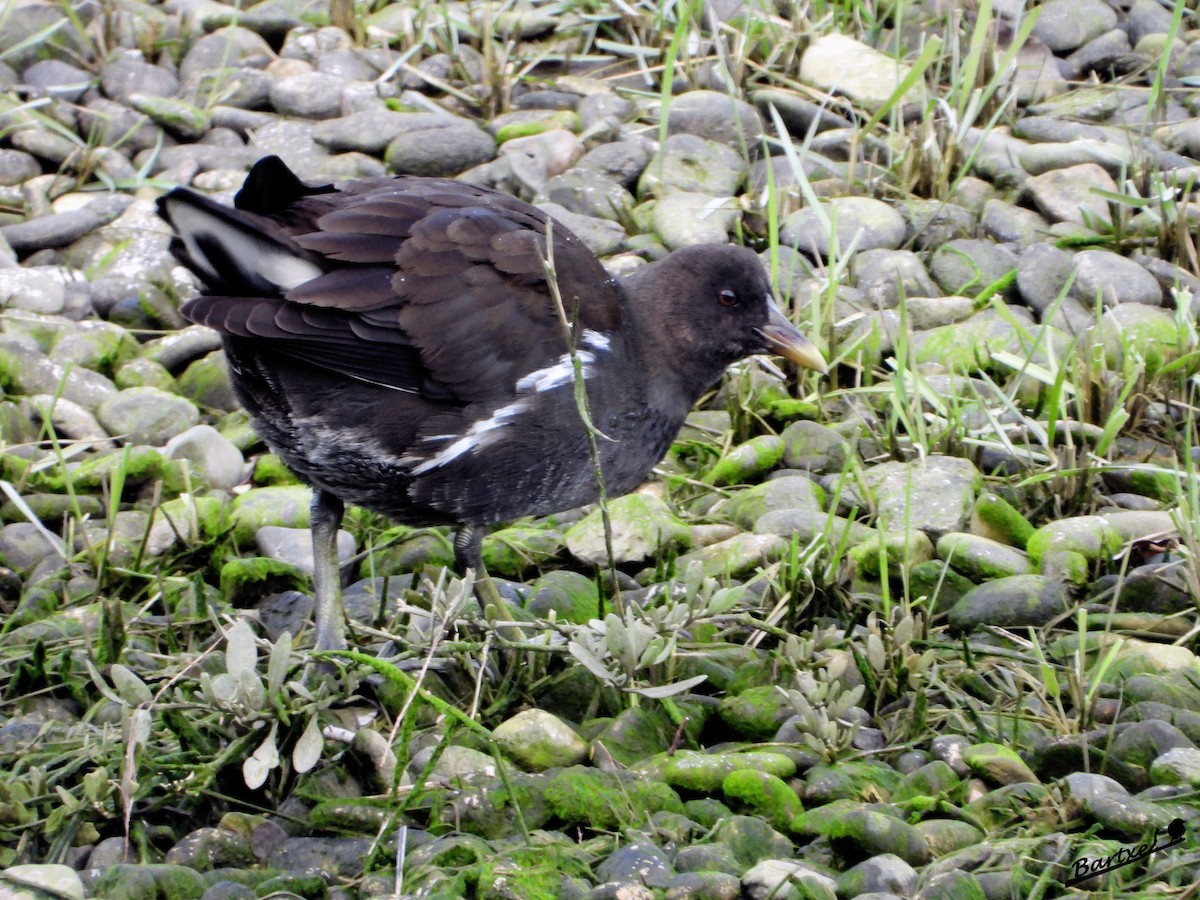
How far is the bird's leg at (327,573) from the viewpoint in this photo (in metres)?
3.61

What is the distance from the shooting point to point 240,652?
293cm

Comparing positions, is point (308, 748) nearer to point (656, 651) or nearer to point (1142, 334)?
point (656, 651)

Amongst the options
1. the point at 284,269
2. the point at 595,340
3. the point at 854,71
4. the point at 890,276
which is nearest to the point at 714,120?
the point at 854,71

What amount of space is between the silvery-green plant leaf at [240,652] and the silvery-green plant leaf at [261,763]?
5.6 inches

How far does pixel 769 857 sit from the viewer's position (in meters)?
2.70

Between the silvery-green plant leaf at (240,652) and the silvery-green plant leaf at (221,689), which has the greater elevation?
the silvery-green plant leaf at (240,652)

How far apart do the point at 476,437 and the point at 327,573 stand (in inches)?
20.4

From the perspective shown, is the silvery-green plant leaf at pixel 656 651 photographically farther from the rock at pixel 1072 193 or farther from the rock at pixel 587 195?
the rock at pixel 1072 193

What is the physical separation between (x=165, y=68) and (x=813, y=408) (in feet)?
11.9

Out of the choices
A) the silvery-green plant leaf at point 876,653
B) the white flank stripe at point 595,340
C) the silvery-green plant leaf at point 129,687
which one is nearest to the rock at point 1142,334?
the white flank stripe at point 595,340

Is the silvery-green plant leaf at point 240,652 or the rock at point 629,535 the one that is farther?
the rock at point 629,535

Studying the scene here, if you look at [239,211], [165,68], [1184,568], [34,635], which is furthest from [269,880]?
[165,68]

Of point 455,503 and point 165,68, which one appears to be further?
point 165,68

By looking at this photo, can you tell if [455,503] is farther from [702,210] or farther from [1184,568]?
[702,210]
